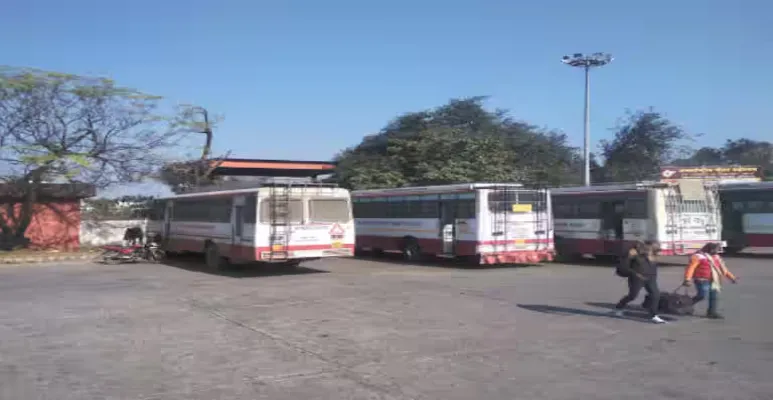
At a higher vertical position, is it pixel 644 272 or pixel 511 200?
pixel 511 200

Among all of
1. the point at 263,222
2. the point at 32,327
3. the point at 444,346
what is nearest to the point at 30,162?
the point at 263,222

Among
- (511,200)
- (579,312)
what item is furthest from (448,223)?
(579,312)

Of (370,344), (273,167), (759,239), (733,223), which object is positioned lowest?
(370,344)

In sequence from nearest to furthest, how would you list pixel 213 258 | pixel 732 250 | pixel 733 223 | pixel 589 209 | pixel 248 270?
pixel 248 270 < pixel 213 258 < pixel 589 209 < pixel 733 223 < pixel 732 250

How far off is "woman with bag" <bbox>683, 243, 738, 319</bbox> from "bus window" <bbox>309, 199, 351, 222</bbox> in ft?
33.4

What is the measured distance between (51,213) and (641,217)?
23555 mm

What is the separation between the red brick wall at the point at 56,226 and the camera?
28.9 meters

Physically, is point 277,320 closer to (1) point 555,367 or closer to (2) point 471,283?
(1) point 555,367

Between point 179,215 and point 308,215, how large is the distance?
7383 millimetres

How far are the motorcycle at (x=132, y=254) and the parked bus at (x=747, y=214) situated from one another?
69.3 ft

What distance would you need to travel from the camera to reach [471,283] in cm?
1688

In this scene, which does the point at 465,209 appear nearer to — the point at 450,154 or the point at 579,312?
the point at 579,312

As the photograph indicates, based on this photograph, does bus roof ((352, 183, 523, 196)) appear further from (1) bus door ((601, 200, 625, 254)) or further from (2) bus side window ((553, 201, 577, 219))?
(2) bus side window ((553, 201, 577, 219))

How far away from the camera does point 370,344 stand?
9.16 meters
